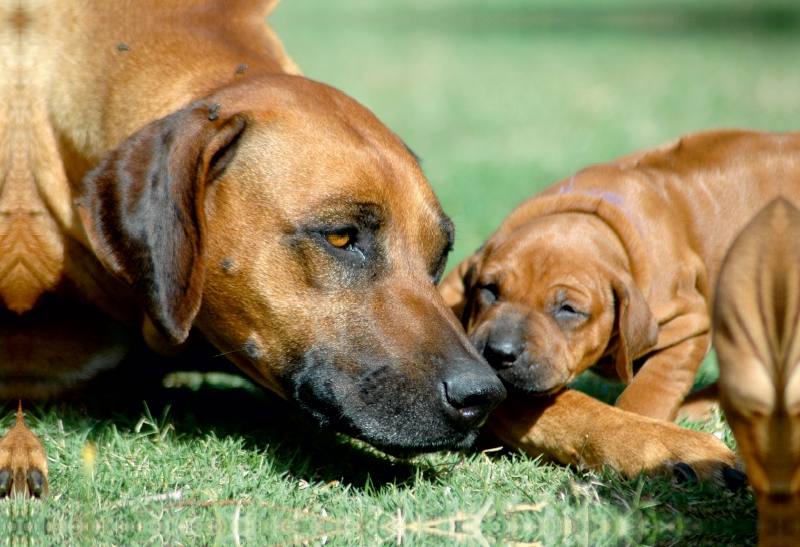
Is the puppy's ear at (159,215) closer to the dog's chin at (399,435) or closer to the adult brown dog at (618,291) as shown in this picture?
the dog's chin at (399,435)

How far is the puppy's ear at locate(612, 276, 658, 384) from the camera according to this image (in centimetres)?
401

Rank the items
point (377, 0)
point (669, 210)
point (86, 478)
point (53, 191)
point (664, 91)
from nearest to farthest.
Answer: point (86, 478)
point (53, 191)
point (669, 210)
point (664, 91)
point (377, 0)

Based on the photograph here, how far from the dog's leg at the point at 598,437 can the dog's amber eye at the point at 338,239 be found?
3.47ft

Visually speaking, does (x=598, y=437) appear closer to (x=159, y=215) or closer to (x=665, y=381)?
(x=665, y=381)

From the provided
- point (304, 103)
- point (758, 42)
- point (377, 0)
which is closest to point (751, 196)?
point (304, 103)

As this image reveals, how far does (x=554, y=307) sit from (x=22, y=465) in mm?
2293

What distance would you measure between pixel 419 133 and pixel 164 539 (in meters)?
10.4

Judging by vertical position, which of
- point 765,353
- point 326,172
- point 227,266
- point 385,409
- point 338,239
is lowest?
Answer: point 385,409

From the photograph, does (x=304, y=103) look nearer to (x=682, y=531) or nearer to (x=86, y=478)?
(x=86, y=478)

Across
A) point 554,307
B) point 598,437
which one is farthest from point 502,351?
point 598,437

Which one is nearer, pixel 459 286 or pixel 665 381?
pixel 665 381

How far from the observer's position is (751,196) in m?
4.91

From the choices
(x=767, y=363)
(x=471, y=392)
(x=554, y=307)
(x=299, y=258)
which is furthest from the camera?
(x=554, y=307)

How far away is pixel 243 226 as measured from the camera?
3113mm
